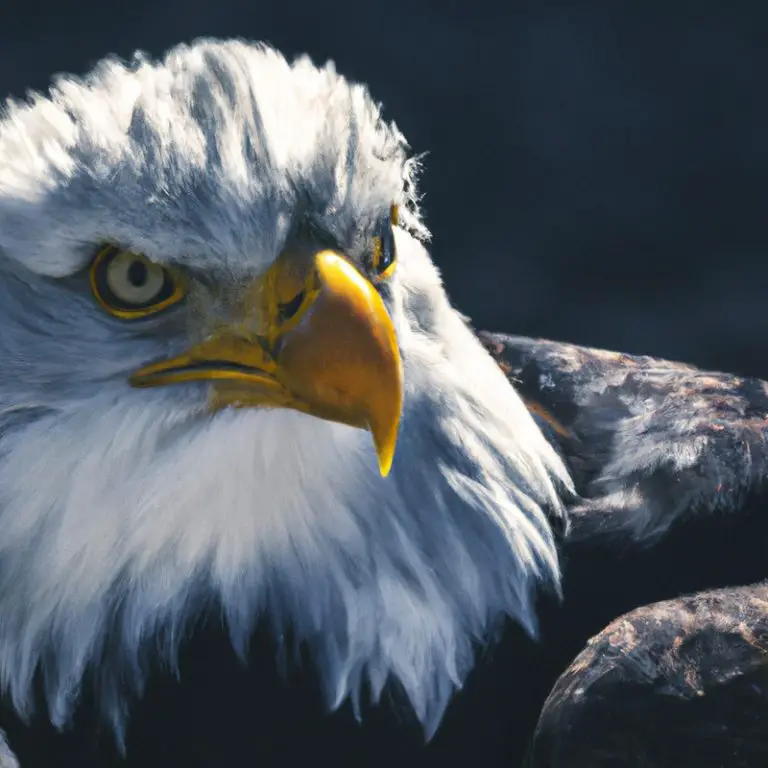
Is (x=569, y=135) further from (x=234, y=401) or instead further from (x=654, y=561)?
(x=234, y=401)

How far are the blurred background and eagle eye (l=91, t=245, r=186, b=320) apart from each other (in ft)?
7.97

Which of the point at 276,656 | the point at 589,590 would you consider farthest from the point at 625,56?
the point at 276,656

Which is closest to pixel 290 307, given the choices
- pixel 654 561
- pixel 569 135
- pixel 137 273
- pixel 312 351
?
pixel 312 351

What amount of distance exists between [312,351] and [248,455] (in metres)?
0.22

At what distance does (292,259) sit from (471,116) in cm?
283

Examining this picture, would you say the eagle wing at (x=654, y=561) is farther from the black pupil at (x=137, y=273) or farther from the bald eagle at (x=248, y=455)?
the black pupil at (x=137, y=273)

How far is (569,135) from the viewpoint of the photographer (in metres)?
4.67

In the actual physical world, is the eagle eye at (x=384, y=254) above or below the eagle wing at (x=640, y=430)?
above

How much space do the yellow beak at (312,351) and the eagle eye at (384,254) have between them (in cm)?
10

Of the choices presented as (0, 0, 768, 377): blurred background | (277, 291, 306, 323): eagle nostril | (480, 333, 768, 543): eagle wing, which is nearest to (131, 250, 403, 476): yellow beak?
(277, 291, 306, 323): eagle nostril

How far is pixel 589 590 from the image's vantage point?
94.6 inches

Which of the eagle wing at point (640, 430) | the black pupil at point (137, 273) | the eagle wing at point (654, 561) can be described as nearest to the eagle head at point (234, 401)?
the black pupil at point (137, 273)

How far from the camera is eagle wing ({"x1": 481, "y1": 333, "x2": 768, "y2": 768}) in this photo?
2182 millimetres

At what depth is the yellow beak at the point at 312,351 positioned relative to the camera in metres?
1.85
